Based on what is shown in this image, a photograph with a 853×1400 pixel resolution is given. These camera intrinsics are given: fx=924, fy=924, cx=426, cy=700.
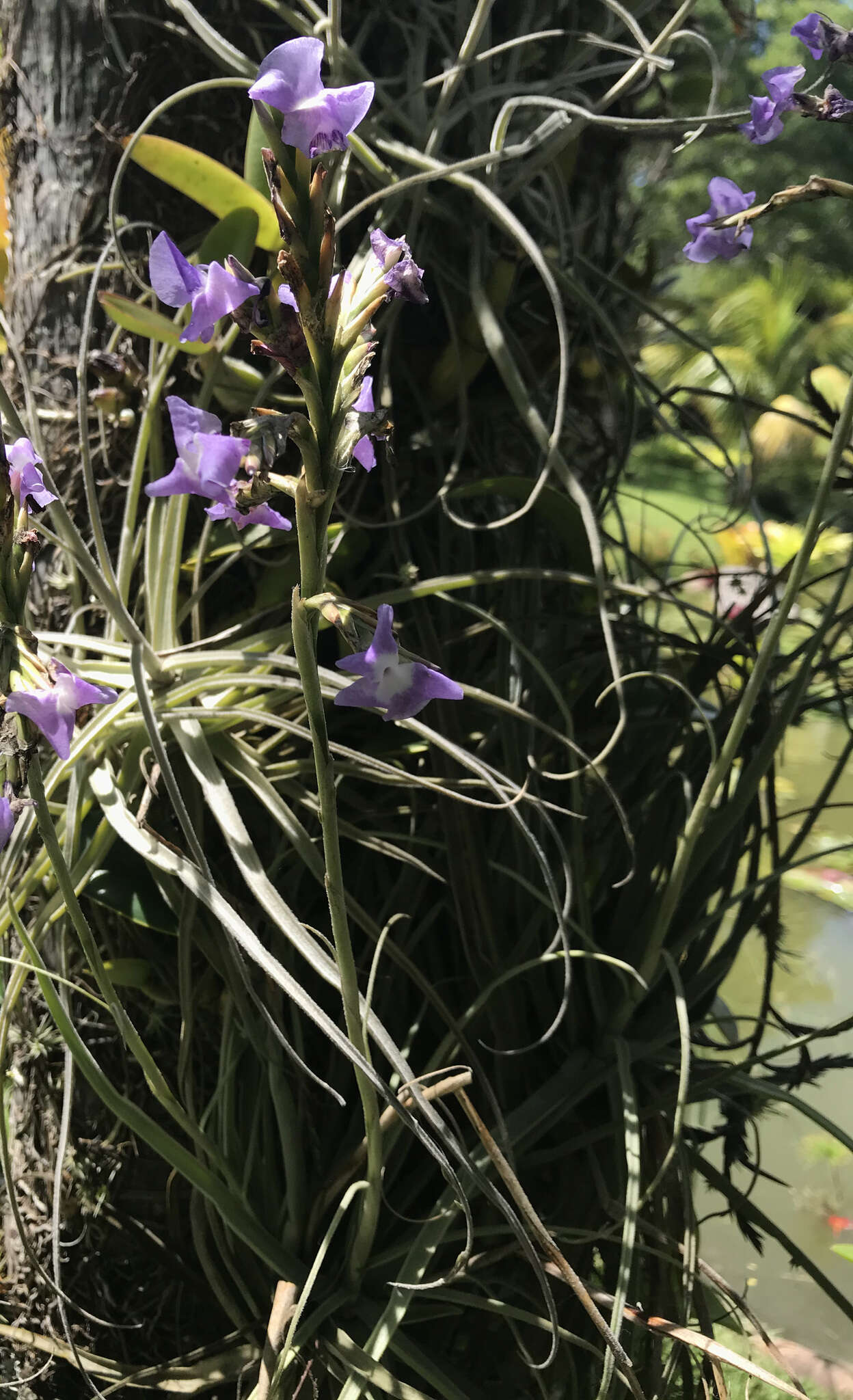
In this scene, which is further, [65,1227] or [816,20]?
[65,1227]

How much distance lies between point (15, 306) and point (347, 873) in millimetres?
421

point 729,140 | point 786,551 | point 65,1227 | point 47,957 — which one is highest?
point 729,140

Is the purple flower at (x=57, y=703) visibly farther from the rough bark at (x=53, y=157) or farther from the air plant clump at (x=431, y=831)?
the rough bark at (x=53, y=157)

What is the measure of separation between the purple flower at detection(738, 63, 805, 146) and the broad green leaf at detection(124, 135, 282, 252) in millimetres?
237

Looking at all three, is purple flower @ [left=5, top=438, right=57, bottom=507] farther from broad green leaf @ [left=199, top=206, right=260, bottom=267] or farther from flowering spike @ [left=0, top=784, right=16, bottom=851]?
broad green leaf @ [left=199, top=206, right=260, bottom=267]

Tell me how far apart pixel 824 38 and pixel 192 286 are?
28 centimetres

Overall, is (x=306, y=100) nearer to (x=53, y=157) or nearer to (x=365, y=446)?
(x=365, y=446)

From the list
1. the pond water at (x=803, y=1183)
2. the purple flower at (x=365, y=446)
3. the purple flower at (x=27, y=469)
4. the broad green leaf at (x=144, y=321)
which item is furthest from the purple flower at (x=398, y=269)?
the pond water at (x=803, y=1183)

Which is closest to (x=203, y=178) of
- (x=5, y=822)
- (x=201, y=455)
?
(x=201, y=455)

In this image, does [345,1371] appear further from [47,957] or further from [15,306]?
[15,306]

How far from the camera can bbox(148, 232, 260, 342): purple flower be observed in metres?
0.27

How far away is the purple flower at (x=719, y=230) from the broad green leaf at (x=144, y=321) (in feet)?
0.81

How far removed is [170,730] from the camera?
1.55ft

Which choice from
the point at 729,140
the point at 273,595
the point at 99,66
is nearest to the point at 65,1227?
the point at 273,595
